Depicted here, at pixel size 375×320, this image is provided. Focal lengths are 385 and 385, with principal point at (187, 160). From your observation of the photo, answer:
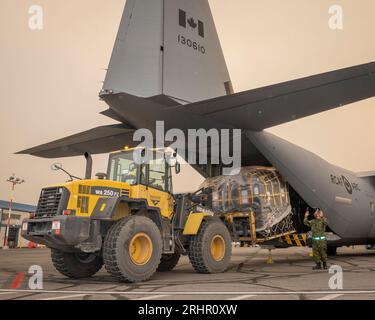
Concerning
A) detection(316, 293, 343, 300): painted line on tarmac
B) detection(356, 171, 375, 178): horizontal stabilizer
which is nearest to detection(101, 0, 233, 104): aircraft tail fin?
detection(316, 293, 343, 300): painted line on tarmac

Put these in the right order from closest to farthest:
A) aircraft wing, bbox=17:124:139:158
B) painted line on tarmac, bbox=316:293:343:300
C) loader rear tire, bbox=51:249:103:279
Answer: painted line on tarmac, bbox=316:293:343:300
loader rear tire, bbox=51:249:103:279
aircraft wing, bbox=17:124:139:158

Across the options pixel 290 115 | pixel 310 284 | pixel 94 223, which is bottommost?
pixel 310 284

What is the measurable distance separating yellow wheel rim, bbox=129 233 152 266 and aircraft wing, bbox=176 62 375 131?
4.15m

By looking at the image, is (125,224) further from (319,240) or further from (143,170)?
(319,240)

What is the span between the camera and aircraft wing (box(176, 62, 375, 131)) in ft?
31.5

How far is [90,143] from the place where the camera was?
47.6 feet

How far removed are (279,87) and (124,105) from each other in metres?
4.17

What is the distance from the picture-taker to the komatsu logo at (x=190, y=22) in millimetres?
12000

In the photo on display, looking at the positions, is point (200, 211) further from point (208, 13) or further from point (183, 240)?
point (208, 13)

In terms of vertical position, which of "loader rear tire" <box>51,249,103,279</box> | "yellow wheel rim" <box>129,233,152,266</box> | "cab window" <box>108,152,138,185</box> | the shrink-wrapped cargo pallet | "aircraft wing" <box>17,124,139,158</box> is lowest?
"loader rear tire" <box>51,249,103,279</box>

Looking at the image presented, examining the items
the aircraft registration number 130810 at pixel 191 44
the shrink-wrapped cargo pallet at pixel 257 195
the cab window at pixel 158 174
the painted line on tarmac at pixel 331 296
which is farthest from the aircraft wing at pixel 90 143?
the painted line on tarmac at pixel 331 296

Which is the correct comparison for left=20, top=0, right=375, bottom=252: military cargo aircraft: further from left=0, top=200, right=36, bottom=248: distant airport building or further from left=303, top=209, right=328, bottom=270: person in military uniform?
left=0, top=200, right=36, bottom=248: distant airport building
